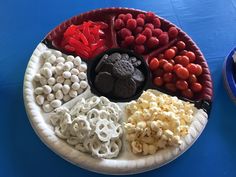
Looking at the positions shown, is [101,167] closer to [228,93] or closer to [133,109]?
[133,109]

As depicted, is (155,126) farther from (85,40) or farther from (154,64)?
(85,40)

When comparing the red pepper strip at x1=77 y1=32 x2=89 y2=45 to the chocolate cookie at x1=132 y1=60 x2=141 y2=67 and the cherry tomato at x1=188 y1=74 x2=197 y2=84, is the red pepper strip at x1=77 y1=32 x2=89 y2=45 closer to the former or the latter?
the chocolate cookie at x1=132 y1=60 x2=141 y2=67

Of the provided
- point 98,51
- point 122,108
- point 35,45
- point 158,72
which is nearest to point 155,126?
point 122,108

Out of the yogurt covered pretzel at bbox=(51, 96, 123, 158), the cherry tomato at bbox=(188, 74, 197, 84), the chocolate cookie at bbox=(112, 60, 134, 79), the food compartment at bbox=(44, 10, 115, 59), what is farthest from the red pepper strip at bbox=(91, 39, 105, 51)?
the cherry tomato at bbox=(188, 74, 197, 84)

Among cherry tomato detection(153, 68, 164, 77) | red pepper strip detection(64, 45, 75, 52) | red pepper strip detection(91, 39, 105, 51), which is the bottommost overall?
cherry tomato detection(153, 68, 164, 77)

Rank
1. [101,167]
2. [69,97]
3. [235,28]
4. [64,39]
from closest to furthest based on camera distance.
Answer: [101,167], [69,97], [64,39], [235,28]

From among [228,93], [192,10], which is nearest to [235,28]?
[192,10]
